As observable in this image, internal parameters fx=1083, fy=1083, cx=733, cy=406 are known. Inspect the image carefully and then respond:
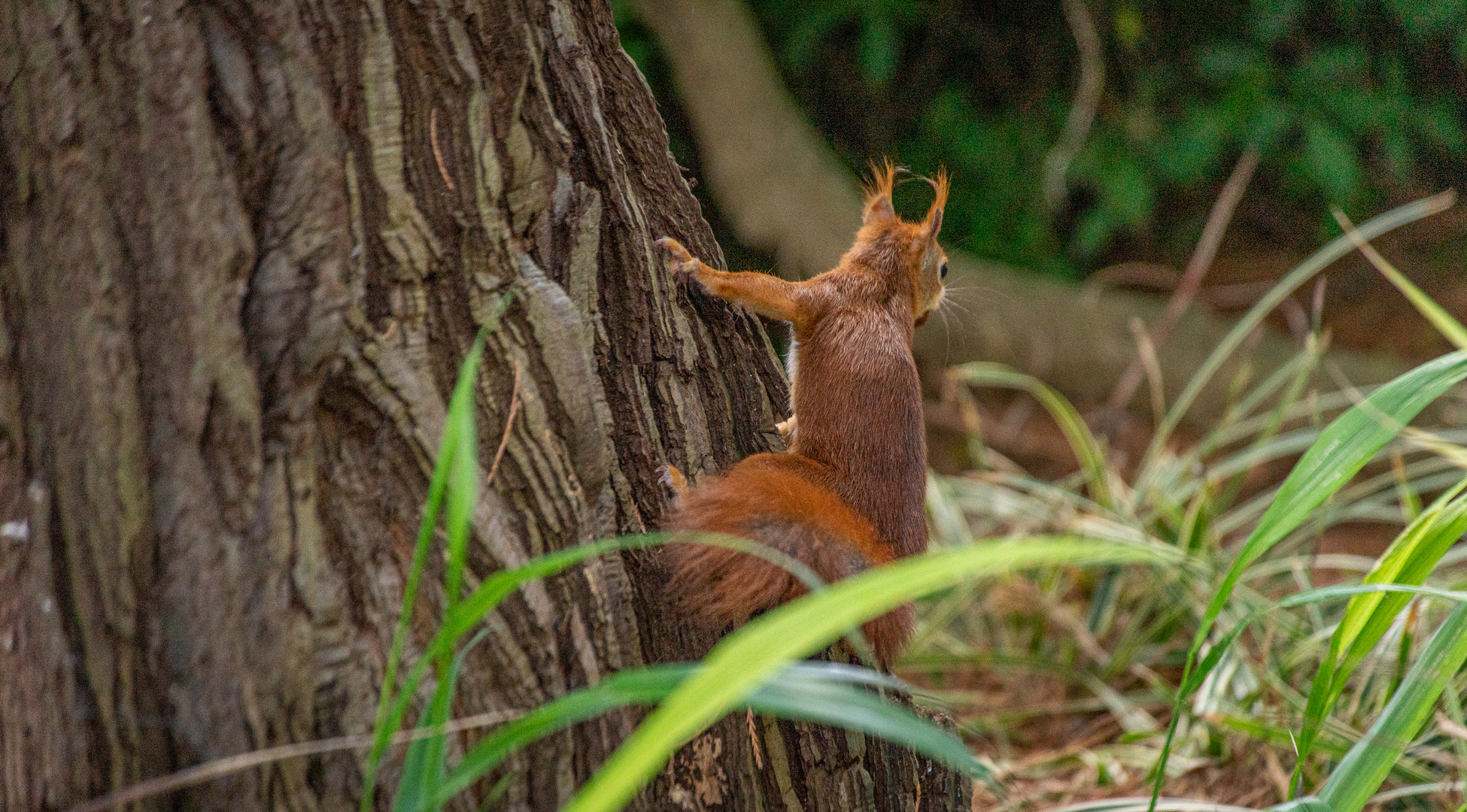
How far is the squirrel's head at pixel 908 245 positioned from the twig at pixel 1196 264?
1.58 metres

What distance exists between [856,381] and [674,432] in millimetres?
433

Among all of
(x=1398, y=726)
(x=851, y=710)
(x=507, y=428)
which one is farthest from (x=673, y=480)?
(x=1398, y=726)

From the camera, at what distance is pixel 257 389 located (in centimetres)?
94

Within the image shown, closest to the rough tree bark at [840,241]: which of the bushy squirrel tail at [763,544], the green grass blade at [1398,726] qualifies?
the bushy squirrel tail at [763,544]

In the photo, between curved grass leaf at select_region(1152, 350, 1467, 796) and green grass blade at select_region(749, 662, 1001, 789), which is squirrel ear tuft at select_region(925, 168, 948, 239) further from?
green grass blade at select_region(749, 662, 1001, 789)

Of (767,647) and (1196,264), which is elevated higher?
(767,647)

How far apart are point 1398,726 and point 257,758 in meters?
1.20

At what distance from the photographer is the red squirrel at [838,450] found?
1165mm

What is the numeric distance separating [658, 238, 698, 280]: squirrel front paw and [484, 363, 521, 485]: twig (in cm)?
31


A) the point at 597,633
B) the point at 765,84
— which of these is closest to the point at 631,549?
the point at 597,633

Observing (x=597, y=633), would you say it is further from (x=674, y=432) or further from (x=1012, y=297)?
(x=1012, y=297)

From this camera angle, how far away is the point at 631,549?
117 centimetres

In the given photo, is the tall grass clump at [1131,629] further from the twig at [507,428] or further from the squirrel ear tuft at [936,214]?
the squirrel ear tuft at [936,214]

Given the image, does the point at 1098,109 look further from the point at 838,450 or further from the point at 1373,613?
the point at 1373,613
